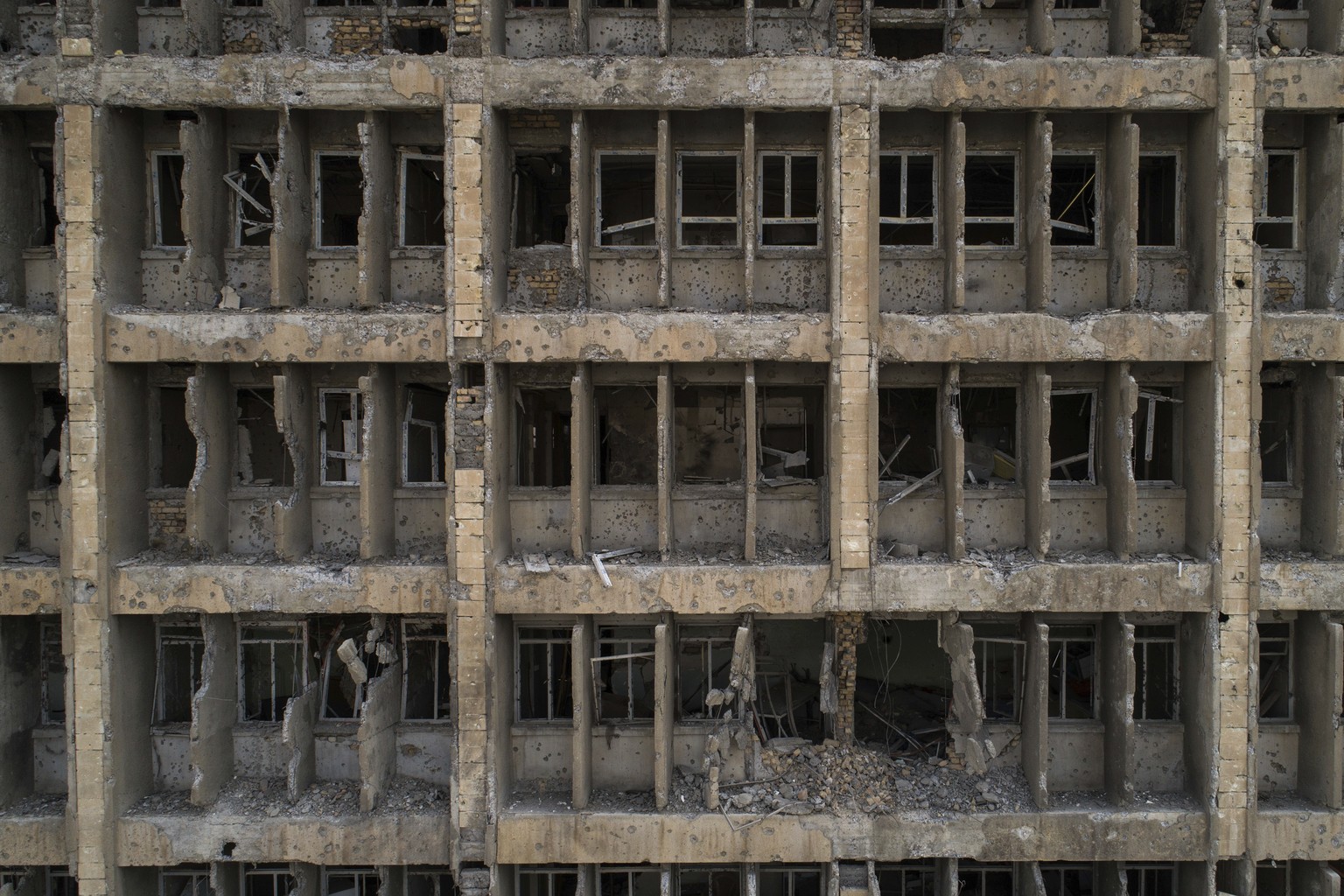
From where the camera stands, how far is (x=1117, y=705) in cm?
873

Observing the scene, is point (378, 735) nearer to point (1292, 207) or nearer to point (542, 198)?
point (542, 198)

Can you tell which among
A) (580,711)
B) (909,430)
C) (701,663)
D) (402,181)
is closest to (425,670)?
(580,711)

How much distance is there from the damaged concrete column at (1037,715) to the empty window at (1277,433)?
3783 mm

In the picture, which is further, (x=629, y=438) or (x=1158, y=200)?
(x=629, y=438)

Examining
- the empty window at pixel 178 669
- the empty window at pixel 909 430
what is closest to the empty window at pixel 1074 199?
the empty window at pixel 909 430

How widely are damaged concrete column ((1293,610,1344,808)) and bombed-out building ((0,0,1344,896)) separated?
6 centimetres

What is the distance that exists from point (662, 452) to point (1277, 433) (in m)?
8.23

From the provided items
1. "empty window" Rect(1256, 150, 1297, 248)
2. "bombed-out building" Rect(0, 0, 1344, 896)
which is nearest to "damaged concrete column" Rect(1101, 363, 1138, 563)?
"bombed-out building" Rect(0, 0, 1344, 896)

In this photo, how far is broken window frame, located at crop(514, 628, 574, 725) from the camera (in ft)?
30.4

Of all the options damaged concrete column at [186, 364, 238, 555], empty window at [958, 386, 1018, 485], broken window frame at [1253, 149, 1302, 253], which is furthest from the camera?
empty window at [958, 386, 1018, 485]

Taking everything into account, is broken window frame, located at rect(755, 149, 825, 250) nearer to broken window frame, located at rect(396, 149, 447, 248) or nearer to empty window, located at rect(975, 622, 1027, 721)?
broken window frame, located at rect(396, 149, 447, 248)

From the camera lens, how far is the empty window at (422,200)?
9.38m

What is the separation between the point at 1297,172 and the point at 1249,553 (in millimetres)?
5069

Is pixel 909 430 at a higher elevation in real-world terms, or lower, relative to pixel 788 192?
lower
